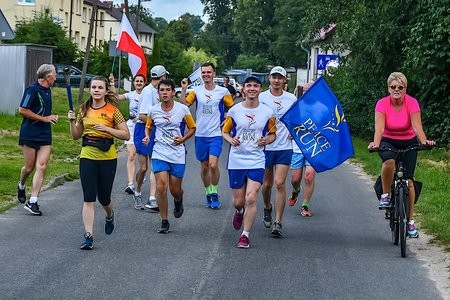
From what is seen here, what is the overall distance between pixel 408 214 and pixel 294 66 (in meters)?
97.7

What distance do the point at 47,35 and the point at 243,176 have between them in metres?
45.6

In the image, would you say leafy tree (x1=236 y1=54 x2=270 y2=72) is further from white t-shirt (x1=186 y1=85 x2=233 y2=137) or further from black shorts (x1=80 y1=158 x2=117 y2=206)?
black shorts (x1=80 y1=158 x2=117 y2=206)

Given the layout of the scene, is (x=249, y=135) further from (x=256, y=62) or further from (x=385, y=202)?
(x=256, y=62)

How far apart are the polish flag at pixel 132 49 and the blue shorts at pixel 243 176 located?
8462 millimetres

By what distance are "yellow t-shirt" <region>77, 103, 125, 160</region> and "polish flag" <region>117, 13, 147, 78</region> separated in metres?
8.73

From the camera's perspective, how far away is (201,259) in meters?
9.51

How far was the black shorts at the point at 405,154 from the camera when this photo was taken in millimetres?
10383

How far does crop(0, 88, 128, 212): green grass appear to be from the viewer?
1411cm

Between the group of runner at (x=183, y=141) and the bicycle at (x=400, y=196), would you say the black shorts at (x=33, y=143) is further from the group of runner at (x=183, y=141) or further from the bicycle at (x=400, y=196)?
the bicycle at (x=400, y=196)

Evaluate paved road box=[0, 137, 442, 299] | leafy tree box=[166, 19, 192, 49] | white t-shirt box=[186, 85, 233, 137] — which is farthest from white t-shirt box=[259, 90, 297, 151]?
leafy tree box=[166, 19, 192, 49]

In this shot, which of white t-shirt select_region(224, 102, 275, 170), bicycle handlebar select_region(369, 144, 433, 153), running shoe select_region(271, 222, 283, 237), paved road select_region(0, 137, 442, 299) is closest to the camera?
paved road select_region(0, 137, 442, 299)

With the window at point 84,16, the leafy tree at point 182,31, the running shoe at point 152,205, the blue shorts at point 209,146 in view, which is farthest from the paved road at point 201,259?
the leafy tree at point 182,31

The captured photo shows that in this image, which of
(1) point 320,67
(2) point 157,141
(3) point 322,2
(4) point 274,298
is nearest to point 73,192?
(2) point 157,141

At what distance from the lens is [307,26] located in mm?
31484
